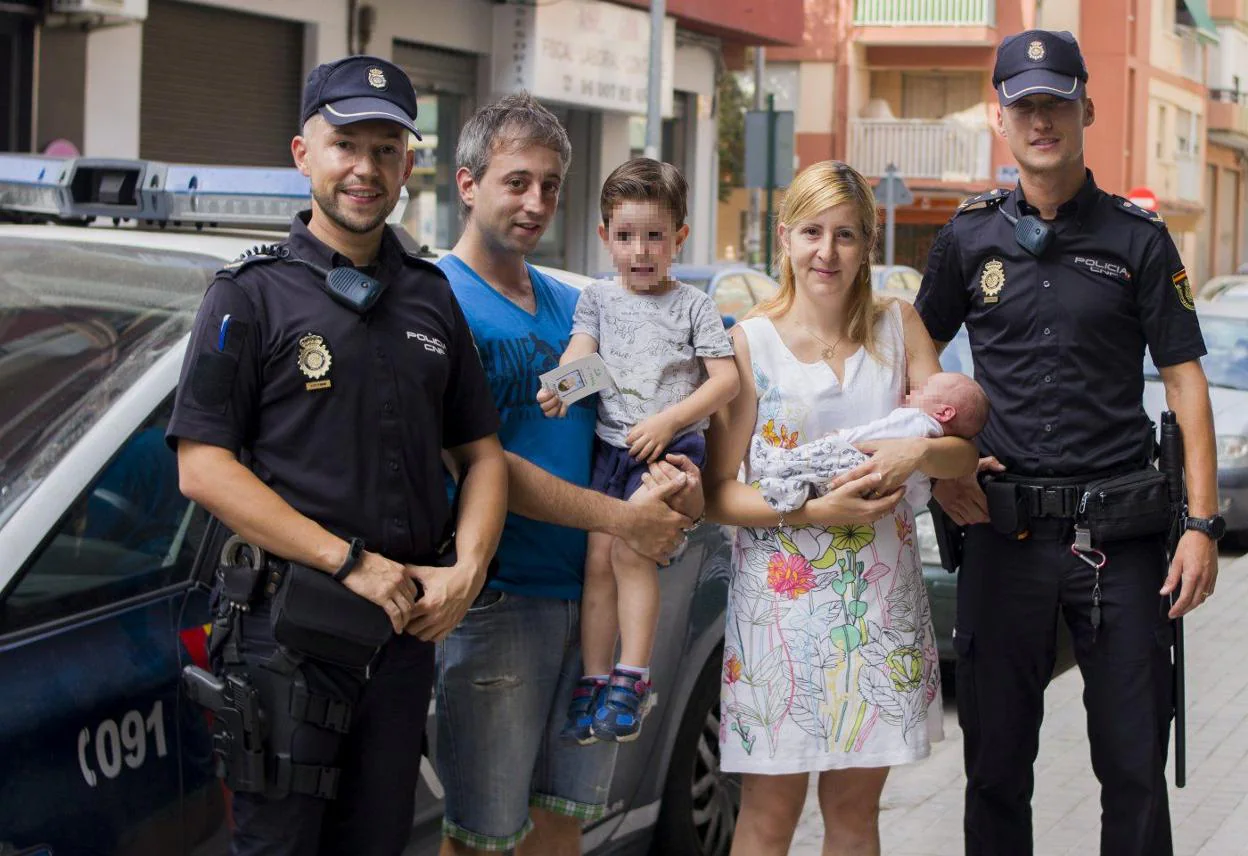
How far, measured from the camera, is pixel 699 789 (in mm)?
4715

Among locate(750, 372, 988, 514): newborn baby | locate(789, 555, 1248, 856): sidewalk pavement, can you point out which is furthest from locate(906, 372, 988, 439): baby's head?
locate(789, 555, 1248, 856): sidewalk pavement

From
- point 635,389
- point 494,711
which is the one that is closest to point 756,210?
point 635,389

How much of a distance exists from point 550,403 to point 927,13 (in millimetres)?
36175

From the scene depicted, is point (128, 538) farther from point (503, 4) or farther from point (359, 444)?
point (503, 4)

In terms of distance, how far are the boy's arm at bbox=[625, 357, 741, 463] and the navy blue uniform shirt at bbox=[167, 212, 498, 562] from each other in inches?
22.7

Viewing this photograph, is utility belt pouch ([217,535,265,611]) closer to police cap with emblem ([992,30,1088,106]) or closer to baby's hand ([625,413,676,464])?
baby's hand ([625,413,676,464])

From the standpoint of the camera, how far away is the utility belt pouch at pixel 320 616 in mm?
2828

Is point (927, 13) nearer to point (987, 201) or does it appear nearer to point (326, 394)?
point (987, 201)

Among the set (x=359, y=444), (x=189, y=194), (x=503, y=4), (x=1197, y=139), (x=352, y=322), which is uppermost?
(x=1197, y=139)

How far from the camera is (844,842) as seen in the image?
3.80 metres

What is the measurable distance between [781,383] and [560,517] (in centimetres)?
66

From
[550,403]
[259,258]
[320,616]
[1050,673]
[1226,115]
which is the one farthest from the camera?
[1226,115]

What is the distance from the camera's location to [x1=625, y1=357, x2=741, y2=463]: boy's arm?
3.53 meters

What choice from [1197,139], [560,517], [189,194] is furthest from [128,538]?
[1197,139]
